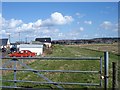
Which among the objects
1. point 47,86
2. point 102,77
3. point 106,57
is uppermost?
point 106,57

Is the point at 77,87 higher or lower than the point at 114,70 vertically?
lower

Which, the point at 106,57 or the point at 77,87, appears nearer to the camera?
the point at 106,57

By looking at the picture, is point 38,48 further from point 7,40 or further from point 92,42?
point 92,42

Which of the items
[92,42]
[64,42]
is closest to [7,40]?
[64,42]

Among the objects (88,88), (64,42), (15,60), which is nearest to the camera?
(15,60)

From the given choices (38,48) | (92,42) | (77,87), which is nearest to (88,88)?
(77,87)

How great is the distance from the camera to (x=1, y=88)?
357 inches

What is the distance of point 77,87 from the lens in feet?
33.1

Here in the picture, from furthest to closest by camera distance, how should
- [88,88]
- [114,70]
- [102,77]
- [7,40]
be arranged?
1. [7,40]
2. [88,88]
3. [102,77]
4. [114,70]

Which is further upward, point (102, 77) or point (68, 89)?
point (102, 77)

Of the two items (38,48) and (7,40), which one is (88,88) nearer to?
(38,48)

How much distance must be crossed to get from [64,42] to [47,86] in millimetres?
158632

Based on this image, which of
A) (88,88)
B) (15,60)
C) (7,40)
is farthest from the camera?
(7,40)

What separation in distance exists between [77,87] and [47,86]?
3.92 ft
